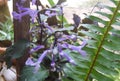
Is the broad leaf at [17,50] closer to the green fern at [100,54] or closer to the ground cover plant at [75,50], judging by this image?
the ground cover plant at [75,50]

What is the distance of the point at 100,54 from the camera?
→ 752 millimetres

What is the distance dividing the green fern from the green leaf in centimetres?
6

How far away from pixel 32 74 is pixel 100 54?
179 millimetres

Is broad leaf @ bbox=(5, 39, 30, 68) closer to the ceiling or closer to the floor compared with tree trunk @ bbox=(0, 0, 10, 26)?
closer to the ceiling

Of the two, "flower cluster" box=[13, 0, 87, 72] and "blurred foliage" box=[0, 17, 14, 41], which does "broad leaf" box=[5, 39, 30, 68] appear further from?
"blurred foliage" box=[0, 17, 14, 41]

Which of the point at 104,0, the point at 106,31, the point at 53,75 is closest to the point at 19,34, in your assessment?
the point at 53,75

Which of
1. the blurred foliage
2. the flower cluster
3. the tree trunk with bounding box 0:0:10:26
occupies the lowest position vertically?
the blurred foliage

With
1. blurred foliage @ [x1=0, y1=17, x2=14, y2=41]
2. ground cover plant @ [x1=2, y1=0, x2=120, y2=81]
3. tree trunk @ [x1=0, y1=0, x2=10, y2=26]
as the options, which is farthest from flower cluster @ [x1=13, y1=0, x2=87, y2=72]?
tree trunk @ [x1=0, y1=0, x2=10, y2=26]

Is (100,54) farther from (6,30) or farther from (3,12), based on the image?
(3,12)

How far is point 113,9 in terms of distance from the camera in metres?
0.71

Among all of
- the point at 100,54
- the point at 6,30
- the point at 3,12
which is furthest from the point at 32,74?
the point at 3,12

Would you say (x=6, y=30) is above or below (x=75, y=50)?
below

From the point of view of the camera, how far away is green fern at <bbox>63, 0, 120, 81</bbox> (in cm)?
72

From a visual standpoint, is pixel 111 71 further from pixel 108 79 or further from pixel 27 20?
pixel 27 20
